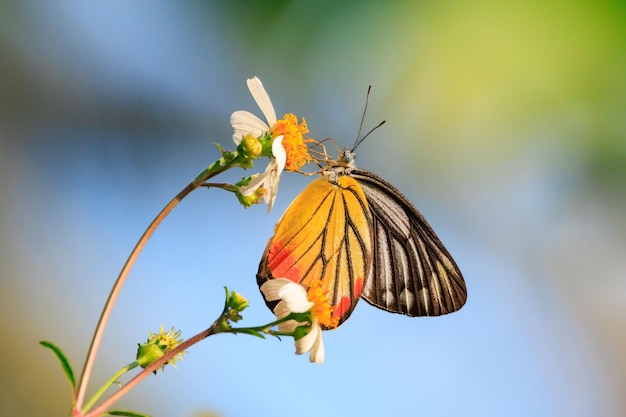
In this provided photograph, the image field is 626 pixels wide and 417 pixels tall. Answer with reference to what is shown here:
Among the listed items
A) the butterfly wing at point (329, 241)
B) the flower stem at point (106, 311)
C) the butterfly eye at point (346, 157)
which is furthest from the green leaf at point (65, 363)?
the butterfly eye at point (346, 157)

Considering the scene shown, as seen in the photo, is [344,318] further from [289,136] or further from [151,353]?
[151,353]

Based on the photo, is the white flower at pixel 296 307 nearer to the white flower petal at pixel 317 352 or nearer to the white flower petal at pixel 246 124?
the white flower petal at pixel 317 352

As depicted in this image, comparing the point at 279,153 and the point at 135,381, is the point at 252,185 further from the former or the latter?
the point at 135,381

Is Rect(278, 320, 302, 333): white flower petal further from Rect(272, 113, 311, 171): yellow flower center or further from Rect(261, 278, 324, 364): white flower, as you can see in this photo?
Rect(272, 113, 311, 171): yellow flower center

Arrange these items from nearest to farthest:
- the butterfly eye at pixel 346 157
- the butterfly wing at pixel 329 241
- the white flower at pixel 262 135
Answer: the white flower at pixel 262 135, the butterfly wing at pixel 329 241, the butterfly eye at pixel 346 157

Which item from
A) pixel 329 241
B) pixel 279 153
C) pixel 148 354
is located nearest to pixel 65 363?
pixel 148 354

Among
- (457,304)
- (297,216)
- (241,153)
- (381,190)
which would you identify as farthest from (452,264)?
(241,153)

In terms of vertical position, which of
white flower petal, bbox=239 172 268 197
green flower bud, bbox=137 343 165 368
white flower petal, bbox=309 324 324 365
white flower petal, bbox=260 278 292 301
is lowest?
green flower bud, bbox=137 343 165 368

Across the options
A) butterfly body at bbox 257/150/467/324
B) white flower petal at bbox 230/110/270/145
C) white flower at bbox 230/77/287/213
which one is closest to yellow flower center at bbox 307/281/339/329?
white flower at bbox 230/77/287/213
